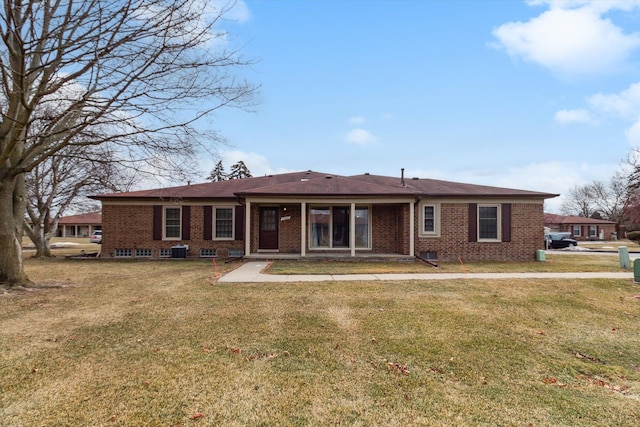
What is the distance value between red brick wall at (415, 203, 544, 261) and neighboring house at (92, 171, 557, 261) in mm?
43

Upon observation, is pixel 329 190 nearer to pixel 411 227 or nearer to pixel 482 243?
pixel 411 227

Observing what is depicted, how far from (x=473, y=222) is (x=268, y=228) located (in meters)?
9.11

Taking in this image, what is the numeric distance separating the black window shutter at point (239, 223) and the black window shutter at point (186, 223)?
2.12 metres

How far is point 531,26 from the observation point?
33.0ft

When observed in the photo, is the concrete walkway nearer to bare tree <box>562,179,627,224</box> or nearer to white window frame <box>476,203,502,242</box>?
white window frame <box>476,203,502,242</box>

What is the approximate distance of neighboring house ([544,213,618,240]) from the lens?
43031 millimetres

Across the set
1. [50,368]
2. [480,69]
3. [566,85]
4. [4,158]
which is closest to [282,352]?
[50,368]

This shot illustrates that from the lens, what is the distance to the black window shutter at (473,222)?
1465 cm

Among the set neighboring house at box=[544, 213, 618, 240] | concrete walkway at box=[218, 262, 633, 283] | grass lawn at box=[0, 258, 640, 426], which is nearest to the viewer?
grass lawn at box=[0, 258, 640, 426]

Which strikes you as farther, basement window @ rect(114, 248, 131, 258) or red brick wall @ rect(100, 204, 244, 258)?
basement window @ rect(114, 248, 131, 258)

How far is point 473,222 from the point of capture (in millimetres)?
14672

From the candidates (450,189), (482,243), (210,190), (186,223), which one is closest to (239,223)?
(186,223)

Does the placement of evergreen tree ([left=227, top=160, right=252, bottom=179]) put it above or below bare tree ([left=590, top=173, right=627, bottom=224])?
above

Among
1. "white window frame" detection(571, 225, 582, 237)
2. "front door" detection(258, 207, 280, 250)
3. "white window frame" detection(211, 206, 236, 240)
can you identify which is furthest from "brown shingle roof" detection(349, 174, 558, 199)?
"white window frame" detection(571, 225, 582, 237)
